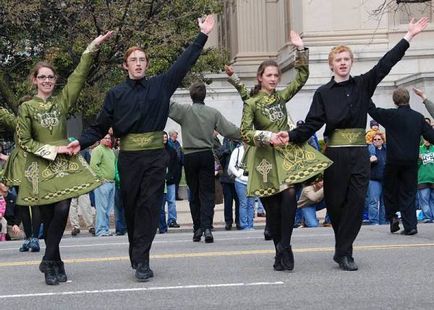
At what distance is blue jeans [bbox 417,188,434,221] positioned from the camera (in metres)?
16.0

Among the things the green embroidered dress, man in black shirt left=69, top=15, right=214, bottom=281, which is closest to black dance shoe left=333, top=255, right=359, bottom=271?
man in black shirt left=69, top=15, right=214, bottom=281

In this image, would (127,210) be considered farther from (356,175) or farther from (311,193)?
(311,193)

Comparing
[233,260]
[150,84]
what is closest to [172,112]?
[233,260]

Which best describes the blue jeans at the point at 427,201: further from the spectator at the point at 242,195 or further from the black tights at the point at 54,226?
the black tights at the point at 54,226

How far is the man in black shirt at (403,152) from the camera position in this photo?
1204cm

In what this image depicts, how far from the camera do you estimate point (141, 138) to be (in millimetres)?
8094

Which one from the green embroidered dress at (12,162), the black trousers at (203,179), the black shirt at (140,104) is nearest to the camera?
the black shirt at (140,104)

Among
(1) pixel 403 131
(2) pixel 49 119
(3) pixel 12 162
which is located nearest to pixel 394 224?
(1) pixel 403 131

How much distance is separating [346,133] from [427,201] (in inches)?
319

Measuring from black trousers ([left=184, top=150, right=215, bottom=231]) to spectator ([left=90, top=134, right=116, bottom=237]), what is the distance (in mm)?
3730

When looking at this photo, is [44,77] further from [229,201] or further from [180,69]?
[229,201]

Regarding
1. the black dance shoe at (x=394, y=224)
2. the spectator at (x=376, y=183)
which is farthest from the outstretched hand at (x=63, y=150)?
the spectator at (x=376, y=183)

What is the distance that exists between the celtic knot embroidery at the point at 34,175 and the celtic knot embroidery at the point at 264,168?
196cm

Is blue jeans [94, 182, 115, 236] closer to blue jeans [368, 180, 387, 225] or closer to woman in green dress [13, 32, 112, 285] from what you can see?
blue jeans [368, 180, 387, 225]
